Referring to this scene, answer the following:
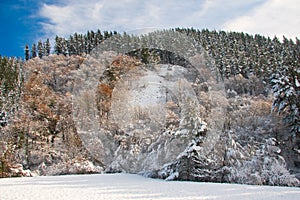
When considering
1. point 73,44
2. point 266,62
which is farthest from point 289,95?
point 73,44

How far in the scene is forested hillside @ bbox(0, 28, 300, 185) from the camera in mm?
13930

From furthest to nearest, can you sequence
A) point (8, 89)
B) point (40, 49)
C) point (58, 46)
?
1. point (40, 49)
2. point (58, 46)
3. point (8, 89)

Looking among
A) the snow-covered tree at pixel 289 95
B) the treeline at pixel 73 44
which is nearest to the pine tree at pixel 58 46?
the treeline at pixel 73 44

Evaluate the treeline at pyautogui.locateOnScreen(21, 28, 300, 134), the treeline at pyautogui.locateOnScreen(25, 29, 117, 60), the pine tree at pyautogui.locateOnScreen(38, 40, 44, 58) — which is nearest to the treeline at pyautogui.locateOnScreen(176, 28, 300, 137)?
the treeline at pyautogui.locateOnScreen(21, 28, 300, 134)

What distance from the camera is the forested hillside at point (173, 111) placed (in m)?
13.9

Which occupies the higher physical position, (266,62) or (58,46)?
(58,46)

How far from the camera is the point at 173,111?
35562 millimetres

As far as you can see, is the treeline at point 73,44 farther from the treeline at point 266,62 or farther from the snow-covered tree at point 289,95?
the snow-covered tree at point 289,95

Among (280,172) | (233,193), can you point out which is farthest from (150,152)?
(233,193)

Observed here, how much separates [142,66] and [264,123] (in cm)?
4013

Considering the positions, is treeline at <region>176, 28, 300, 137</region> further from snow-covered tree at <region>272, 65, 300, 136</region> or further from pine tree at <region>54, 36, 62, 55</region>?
pine tree at <region>54, 36, 62, 55</region>

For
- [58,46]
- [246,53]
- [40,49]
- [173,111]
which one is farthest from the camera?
[40,49]

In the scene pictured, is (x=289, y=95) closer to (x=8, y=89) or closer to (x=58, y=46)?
(x=8, y=89)

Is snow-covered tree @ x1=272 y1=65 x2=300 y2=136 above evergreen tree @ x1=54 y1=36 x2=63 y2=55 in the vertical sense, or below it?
below
